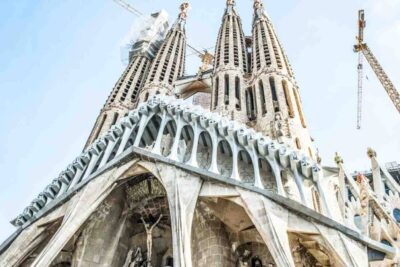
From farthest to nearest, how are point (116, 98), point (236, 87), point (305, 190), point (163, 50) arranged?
1. point (163, 50)
2. point (116, 98)
3. point (236, 87)
4. point (305, 190)

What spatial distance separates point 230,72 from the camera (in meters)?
20.5

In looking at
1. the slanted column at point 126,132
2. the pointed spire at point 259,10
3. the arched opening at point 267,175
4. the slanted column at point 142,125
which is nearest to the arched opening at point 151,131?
the slanted column at point 142,125

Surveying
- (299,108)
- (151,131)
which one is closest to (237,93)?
(299,108)

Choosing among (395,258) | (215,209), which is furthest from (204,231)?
(395,258)

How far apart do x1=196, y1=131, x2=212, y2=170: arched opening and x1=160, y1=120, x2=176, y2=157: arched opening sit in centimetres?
91

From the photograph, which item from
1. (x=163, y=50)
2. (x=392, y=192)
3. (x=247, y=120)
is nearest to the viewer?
(x=392, y=192)

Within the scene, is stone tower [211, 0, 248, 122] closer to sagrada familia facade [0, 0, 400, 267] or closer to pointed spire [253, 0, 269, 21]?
pointed spire [253, 0, 269, 21]

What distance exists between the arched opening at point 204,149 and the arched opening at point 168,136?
0.91 metres

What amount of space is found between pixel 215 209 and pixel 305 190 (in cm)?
224

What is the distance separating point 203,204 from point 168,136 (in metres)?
3.39

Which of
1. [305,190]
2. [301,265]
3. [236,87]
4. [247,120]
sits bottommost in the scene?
[301,265]

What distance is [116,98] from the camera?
2216 centimetres

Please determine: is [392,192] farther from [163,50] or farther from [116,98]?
[163,50]

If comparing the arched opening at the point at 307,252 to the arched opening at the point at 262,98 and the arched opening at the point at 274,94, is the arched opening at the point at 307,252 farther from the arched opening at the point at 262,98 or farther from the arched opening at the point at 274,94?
the arched opening at the point at 262,98
